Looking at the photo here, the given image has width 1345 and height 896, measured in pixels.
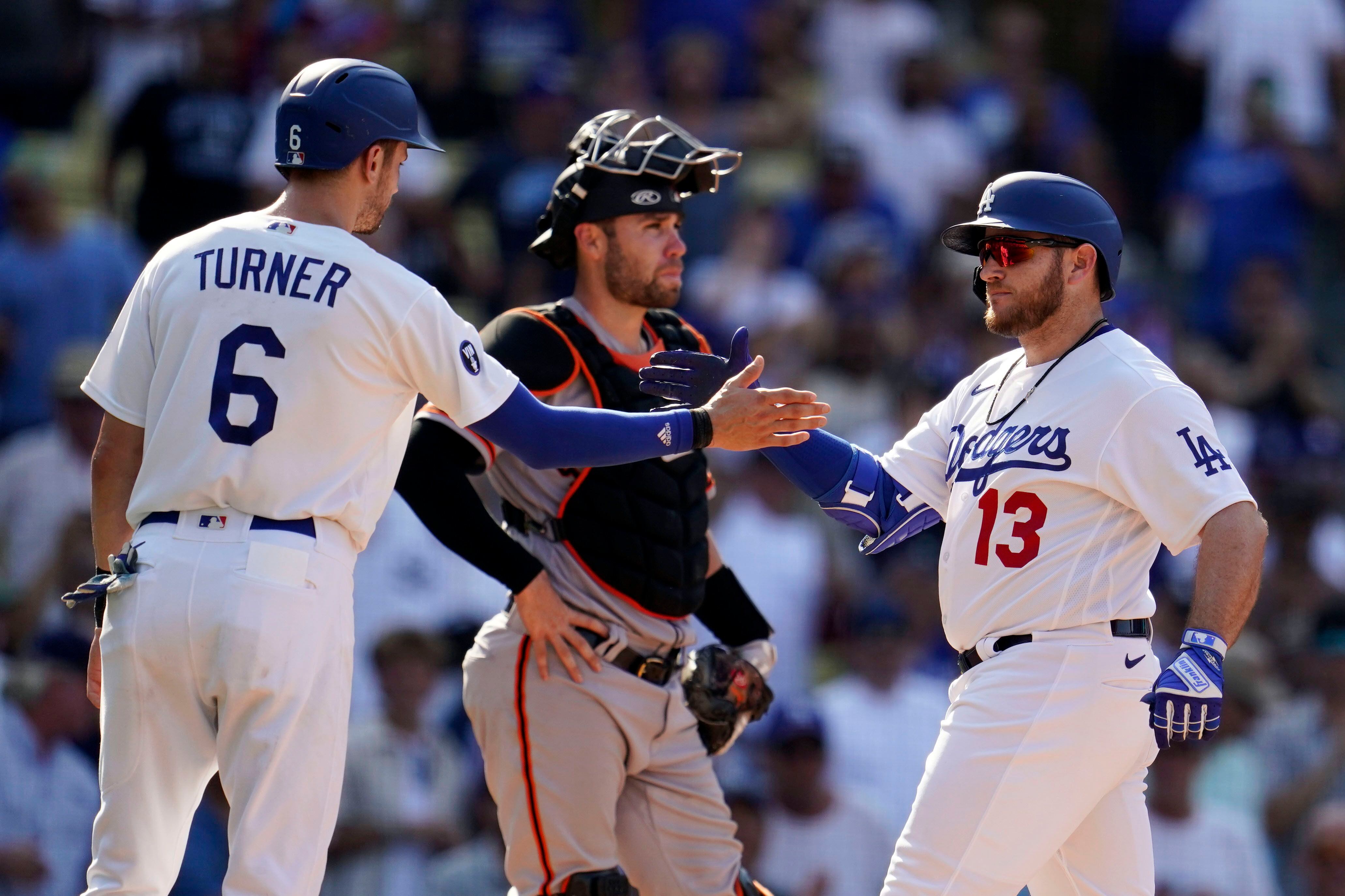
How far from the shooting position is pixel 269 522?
3.33 m

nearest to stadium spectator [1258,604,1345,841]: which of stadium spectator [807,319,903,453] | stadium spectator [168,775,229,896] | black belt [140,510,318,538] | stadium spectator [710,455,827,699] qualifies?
stadium spectator [710,455,827,699]

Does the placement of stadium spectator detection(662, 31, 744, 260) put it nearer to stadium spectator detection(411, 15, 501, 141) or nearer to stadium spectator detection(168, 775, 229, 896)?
stadium spectator detection(411, 15, 501, 141)

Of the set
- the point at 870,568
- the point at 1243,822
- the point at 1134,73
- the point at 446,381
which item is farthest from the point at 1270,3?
the point at 446,381

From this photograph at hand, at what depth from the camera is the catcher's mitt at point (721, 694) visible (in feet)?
14.0

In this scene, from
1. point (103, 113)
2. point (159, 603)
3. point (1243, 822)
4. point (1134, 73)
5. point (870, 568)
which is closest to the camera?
point (159, 603)

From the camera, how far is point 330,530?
3400mm

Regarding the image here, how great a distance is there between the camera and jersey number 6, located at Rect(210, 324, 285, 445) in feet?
10.8

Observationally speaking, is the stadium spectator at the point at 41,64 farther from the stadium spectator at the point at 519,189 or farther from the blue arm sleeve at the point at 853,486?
the blue arm sleeve at the point at 853,486

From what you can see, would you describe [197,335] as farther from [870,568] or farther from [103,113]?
[103,113]

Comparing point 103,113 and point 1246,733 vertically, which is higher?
point 103,113

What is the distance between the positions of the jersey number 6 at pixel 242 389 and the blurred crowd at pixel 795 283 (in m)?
3.55

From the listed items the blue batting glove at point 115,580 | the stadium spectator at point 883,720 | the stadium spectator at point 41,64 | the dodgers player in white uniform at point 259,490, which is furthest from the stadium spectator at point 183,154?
the blue batting glove at point 115,580

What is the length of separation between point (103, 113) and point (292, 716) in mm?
7408

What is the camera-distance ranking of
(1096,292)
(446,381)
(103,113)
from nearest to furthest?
(446,381) < (1096,292) < (103,113)
